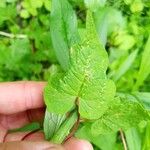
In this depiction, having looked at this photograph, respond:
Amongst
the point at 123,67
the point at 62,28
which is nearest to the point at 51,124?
the point at 62,28

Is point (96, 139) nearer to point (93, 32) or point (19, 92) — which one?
point (19, 92)

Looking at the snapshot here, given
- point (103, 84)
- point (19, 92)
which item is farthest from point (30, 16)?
point (103, 84)

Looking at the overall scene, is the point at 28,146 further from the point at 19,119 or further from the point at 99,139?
the point at 99,139

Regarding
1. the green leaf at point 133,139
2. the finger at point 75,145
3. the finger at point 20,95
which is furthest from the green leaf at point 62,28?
the green leaf at point 133,139

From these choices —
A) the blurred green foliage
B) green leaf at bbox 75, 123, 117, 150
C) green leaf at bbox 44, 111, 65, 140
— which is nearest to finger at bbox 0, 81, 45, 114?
green leaf at bbox 44, 111, 65, 140

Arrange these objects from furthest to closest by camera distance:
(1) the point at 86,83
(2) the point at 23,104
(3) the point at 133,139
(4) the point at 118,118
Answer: (3) the point at 133,139
(2) the point at 23,104
(4) the point at 118,118
(1) the point at 86,83

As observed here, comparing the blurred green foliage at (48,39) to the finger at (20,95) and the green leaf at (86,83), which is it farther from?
the green leaf at (86,83)
